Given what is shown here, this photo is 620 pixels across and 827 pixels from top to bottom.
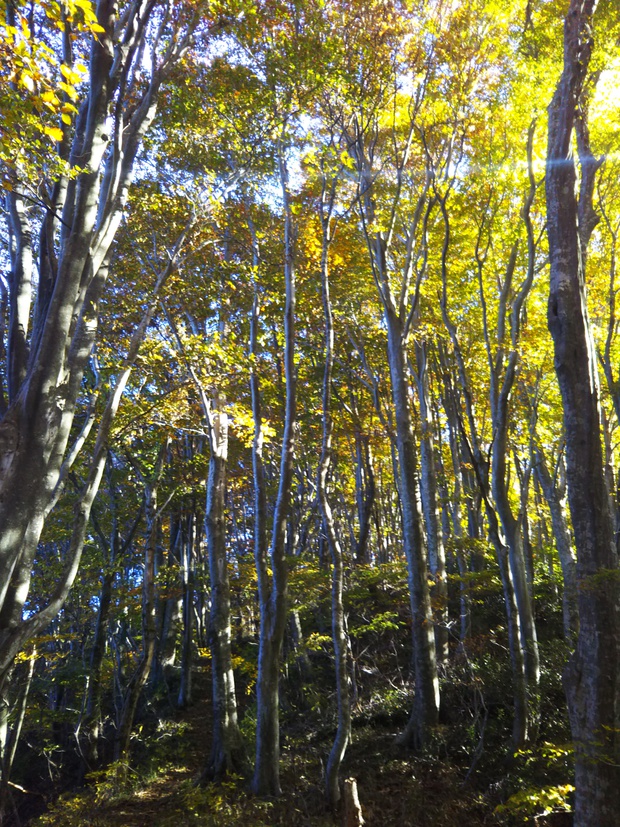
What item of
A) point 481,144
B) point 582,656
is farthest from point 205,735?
point 481,144

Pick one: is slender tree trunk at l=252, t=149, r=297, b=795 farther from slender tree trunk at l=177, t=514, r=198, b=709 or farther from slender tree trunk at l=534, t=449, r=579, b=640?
slender tree trunk at l=177, t=514, r=198, b=709

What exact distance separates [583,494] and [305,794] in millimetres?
5627

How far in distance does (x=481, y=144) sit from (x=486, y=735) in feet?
30.8

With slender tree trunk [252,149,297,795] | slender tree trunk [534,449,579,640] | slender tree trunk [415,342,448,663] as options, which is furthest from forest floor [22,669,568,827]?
slender tree trunk [534,449,579,640]

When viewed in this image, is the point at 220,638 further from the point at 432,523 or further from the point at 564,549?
the point at 564,549

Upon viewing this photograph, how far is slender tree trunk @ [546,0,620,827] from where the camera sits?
4023 mm

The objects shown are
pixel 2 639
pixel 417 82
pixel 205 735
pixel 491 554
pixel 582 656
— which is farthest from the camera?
pixel 491 554

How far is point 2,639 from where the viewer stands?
120 inches

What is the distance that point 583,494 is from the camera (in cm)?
443

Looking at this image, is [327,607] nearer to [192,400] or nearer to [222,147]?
[192,400]

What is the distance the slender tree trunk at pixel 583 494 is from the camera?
4023 millimetres

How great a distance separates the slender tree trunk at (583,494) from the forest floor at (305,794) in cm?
264

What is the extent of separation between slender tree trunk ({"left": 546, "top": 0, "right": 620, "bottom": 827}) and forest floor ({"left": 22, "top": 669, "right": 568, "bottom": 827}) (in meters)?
2.64

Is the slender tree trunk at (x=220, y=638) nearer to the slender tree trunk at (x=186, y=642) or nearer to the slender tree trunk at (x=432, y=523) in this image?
the slender tree trunk at (x=432, y=523)
